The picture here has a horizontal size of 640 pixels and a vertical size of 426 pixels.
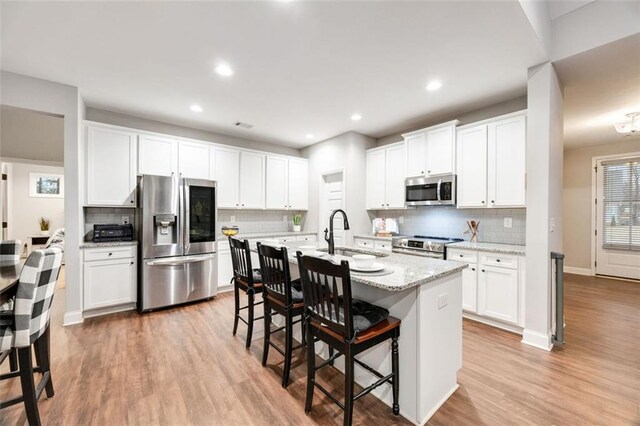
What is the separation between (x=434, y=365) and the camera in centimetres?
177

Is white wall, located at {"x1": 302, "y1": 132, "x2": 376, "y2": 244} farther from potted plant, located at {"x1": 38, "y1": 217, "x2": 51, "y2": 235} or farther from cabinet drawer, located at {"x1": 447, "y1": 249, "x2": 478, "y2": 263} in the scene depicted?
potted plant, located at {"x1": 38, "y1": 217, "x2": 51, "y2": 235}

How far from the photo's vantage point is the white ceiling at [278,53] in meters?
2.04

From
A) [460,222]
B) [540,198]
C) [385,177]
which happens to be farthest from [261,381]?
[385,177]

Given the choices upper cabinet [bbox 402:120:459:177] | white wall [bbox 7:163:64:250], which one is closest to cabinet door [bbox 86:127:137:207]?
upper cabinet [bbox 402:120:459:177]

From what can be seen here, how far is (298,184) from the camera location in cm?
569

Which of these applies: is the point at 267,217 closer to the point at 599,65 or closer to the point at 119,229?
the point at 119,229

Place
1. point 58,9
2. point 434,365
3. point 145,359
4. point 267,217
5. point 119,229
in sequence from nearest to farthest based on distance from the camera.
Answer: point 434,365
point 58,9
point 145,359
point 119,229
point 267,217

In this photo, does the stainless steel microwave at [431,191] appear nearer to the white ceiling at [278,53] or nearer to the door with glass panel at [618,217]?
the white ceiling at [278,53]

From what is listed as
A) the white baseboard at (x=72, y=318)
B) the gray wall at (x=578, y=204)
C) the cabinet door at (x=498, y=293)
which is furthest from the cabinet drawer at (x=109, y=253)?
the gray wall at (x=578, y=204)

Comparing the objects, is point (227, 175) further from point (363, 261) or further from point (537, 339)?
point (537, 339)

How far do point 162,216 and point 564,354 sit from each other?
4797mm

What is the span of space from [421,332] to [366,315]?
1.13 feet

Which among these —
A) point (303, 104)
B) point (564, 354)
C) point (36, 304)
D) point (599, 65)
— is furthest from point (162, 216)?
point (599, 65)

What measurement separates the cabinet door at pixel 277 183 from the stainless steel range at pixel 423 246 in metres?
2.40
